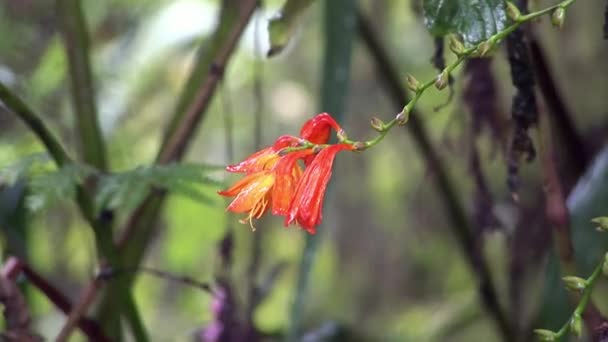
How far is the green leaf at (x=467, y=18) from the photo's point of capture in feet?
1.50

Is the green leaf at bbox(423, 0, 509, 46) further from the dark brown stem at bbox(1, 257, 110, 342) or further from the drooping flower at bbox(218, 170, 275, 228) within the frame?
the dark brown stem at bbox(1, 257, 110, 342)

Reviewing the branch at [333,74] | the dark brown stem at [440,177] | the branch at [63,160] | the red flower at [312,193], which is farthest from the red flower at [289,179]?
the dark brown stem at [440,177]

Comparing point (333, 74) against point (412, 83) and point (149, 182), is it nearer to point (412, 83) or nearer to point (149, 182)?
point (149, 182)

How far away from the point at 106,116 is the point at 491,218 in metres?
0.59

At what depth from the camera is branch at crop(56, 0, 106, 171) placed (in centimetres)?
75

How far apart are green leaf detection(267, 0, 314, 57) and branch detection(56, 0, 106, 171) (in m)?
0.22

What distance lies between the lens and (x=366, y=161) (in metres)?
1.75

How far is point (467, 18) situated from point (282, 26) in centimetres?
16

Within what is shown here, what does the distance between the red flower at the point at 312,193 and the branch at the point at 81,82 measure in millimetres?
389

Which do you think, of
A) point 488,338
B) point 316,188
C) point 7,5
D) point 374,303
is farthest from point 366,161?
point 316,188

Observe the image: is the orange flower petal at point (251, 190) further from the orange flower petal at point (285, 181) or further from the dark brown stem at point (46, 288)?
the dark brown stem at point (46, 288)

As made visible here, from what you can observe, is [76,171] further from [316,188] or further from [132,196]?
[316,188]

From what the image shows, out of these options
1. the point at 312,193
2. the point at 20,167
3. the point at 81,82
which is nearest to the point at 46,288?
the point at 20,167

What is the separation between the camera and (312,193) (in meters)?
0.39
